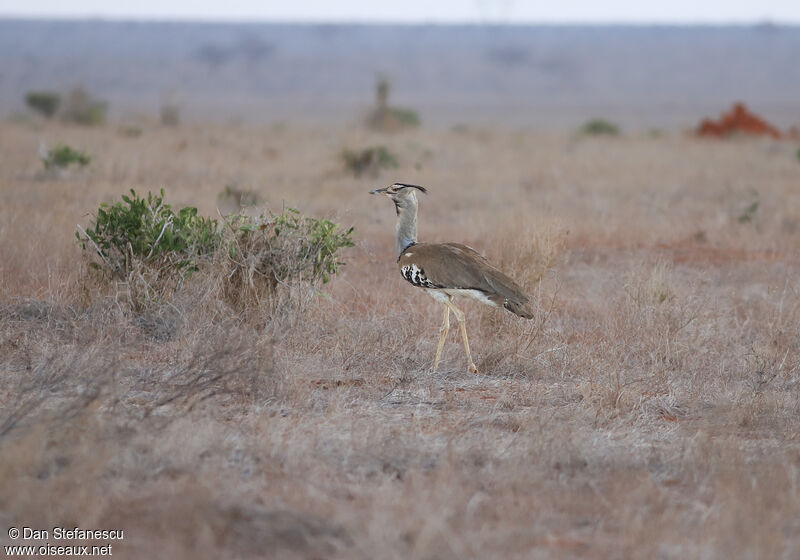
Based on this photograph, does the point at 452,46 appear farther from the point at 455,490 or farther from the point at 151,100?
the point at 455,490

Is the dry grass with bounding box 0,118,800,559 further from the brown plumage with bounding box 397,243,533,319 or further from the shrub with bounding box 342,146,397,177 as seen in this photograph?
the shrub with bounding box 342,146,397,177

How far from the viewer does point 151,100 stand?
6012cm

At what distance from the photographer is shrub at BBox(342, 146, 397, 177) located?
50.7 ft

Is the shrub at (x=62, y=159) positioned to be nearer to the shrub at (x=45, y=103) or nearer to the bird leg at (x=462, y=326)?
the bird leg at (x=462, y=326)

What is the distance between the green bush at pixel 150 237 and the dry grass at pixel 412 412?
0.27m

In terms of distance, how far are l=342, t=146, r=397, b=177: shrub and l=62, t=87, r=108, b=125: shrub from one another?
501 inches

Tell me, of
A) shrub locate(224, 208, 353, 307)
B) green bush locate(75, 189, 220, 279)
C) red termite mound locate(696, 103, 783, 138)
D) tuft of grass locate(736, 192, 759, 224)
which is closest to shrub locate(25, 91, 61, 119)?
red termite mound locate(696, 103, 783, 138)

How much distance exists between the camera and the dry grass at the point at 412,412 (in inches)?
141

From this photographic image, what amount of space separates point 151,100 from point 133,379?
57.7 metres

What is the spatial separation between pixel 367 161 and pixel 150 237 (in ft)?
30.4

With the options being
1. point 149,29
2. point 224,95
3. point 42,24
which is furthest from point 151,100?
point 42,24

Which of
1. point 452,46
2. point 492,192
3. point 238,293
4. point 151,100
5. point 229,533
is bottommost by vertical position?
point 229,533

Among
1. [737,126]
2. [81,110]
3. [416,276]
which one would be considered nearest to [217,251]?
[416,276]

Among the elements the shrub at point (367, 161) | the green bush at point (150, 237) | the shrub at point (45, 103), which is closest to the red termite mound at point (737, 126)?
the shrub at point (367, 161)
